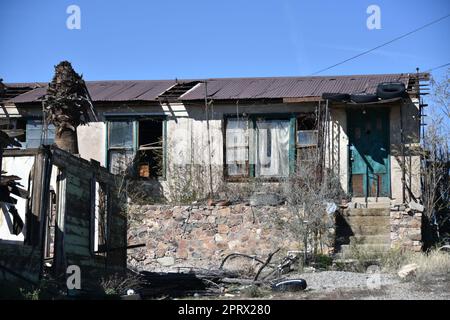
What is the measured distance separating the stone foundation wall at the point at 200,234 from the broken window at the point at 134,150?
2454 mm

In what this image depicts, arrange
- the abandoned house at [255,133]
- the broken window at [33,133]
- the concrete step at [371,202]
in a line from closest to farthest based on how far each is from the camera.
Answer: the concrete step at [371,202] < the abandoned house at [255,133] < the broken window at [33,133]

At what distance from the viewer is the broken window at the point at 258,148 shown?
2056cm

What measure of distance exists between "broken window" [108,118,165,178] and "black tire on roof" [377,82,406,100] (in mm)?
6318

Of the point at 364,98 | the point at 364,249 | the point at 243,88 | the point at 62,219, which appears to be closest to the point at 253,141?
the point at 243,88

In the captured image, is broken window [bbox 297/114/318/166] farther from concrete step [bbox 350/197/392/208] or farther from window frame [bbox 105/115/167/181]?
window frame [bbox 105/115/167/181]

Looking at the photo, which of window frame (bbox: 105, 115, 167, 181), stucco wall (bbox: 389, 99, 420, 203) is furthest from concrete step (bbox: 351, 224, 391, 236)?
window frame (bbox: 105, 115, 167, 181)

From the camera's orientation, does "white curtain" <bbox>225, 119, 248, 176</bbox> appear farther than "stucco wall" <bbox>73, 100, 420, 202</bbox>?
Yes

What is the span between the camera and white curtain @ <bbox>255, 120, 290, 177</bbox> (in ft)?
67.4

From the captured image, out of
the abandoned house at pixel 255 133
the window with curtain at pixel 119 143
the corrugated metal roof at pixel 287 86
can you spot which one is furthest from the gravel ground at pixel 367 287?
the window with curtain at pixel 119 143
